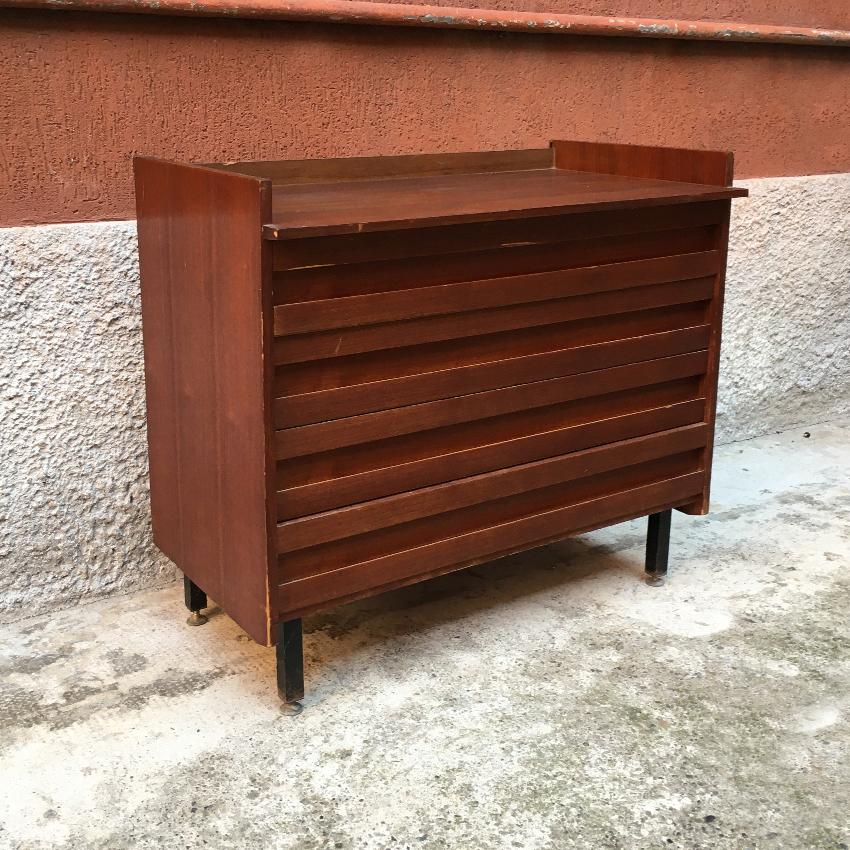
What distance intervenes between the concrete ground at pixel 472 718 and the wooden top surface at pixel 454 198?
0.95m

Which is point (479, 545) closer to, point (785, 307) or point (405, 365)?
point (405, 365)

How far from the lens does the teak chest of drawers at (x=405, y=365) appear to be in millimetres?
1995

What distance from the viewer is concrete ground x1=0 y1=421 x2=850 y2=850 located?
75.2 inches

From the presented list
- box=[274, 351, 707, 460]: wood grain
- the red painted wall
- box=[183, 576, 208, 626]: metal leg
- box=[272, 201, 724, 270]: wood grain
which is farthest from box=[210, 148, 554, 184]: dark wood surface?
box=[183, 576, 208, 626]: metal leg

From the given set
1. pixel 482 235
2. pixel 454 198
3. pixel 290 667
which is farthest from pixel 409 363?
pixel 290 667

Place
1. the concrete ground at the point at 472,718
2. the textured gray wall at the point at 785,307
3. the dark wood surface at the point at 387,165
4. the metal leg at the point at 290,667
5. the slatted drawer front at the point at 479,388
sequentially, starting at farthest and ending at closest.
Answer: the textured gray wall at the point at 785,307
the dark wood surface at the point at 387,165
the metal leg at the point at 290,667
the slatted drawer front at the point at 479,388
the concrete ground at the point at 472,718

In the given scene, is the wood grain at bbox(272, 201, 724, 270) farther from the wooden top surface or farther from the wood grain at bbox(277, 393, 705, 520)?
the wood grain at bbox(277, 393, 705, 520)

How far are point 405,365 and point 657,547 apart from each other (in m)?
0.99

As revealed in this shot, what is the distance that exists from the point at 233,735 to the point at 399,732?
0.32 metres

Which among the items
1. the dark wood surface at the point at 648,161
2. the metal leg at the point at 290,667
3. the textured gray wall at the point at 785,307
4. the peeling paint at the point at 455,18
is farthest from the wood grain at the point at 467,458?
the textured gray wall at the point at 785,307

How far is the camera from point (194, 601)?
2.56m

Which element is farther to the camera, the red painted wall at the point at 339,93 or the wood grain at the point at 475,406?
the red painted wall at the point at 339,93

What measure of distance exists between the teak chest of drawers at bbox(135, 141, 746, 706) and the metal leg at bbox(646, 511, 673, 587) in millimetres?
95

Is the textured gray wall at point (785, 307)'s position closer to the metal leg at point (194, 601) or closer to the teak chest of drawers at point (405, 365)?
the teak chest of drawers at point (405, 365)
